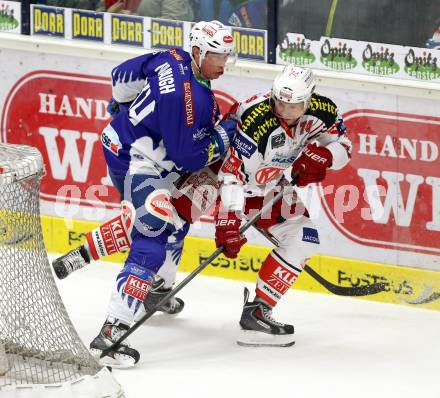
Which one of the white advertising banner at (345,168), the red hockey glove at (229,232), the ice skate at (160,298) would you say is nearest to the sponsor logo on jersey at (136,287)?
the red hockey glove at (229,232)

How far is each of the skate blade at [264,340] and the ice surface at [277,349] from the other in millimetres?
47

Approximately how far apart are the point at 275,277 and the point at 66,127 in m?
1.78

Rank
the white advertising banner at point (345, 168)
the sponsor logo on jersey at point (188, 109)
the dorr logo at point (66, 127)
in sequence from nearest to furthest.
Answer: the sponsor logo on jersey at point (188, 109), the white advertising banner at point (345, 168), the dorr logo at point (66, 127)

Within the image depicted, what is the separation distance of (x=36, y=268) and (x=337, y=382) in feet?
4.20

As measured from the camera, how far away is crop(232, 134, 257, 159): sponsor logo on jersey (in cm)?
566

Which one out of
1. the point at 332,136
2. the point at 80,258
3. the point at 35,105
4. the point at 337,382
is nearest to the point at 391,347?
the point at 337,382

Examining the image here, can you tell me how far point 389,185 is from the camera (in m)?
6.44

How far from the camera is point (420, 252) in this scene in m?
6.41

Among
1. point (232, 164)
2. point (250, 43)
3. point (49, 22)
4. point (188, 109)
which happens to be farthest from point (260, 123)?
point (49, 22)

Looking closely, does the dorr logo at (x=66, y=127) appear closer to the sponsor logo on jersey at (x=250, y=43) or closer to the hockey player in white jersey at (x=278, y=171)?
the sponsor logo on jersey at (x=250, y=43)

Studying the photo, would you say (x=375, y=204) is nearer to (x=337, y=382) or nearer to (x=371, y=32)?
(x=371, y=32)

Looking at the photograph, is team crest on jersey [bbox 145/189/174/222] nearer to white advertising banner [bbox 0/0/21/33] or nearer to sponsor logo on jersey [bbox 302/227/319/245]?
sponsor logo on jersey [bbox 302/227/319/245]

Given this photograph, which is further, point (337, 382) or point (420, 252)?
point (420, 252)

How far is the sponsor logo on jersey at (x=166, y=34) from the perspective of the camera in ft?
22.7
